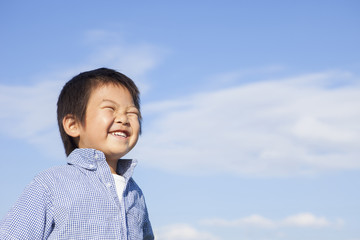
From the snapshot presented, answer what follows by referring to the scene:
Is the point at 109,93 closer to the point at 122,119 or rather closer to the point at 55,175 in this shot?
the point at 122,119

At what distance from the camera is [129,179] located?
13.3 feet

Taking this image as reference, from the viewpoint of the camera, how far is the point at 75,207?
3.46 meters

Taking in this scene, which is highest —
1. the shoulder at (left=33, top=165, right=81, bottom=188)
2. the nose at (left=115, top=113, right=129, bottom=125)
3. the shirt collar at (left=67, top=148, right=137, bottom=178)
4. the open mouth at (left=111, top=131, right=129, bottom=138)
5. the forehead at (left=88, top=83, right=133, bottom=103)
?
the forehead at (left=88, top=83, right=133, bottom=103)

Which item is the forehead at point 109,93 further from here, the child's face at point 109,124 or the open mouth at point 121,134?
the open mouth at point 121,134

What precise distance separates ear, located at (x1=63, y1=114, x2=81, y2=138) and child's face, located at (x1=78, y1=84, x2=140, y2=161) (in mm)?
41

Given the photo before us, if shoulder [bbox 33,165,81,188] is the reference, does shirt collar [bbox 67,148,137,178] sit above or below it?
above

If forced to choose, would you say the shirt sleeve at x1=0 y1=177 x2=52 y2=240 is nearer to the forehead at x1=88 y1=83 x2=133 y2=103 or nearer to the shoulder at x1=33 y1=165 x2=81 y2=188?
the shoulder at x1=33 y1=165 x2=81 y2=188

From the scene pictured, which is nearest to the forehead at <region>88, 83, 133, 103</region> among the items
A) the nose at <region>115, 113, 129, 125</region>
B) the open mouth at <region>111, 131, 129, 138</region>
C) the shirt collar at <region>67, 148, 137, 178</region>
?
the nose at <region>115, 113, 129, 125</region>

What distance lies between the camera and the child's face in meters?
3.84

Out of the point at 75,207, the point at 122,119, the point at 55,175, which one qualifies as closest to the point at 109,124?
the point at 122,119

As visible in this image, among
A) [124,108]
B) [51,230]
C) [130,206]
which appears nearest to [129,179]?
[130,206]

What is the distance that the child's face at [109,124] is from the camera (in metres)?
3.84

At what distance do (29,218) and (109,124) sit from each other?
88cm

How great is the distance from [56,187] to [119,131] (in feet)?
2.09
